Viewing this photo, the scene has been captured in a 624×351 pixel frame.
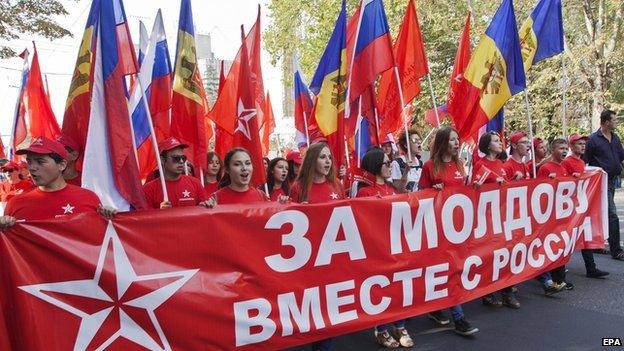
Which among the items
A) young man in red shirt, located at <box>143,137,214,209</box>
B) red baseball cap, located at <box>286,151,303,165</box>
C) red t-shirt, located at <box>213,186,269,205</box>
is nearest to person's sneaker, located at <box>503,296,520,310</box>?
red baseball cap, located at <box>286,151,303,165</box>

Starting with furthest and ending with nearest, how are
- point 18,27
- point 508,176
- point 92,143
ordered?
1. point 18,27
2. point 508,176
3. point 92,143

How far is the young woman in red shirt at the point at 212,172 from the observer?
6.02 m

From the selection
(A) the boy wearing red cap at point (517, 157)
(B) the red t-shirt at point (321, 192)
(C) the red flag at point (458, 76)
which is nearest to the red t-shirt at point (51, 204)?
(B) the red t-shirt at point (321, 192)

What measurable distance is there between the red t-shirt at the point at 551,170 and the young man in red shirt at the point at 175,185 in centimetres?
372

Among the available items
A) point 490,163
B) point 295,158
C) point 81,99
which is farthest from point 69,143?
point 490,163

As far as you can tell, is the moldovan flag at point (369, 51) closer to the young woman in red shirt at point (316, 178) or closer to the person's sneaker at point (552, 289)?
the young woman in red shirt at point (316, 178)

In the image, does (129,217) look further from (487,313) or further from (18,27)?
(18,27)

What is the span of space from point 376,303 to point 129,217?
202cm

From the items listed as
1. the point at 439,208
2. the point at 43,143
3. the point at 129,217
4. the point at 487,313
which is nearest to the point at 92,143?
the point at 43,143

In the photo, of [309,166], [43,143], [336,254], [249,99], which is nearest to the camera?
[43,143]

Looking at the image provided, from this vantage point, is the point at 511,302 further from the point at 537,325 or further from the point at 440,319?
the point at 440,319

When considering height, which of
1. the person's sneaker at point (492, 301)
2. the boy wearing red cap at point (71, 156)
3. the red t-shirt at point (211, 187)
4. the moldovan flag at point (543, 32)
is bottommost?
the person's sneaker at point (492, 301)

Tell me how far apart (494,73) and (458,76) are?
120cm

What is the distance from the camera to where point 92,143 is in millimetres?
3621
